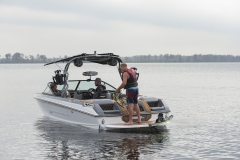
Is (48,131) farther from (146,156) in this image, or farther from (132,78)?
(146,156)

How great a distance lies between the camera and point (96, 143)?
13.1m

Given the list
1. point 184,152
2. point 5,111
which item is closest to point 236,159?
point 184,152

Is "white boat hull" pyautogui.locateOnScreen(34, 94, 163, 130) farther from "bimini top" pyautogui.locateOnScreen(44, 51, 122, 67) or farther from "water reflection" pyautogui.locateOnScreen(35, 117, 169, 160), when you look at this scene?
"bimini top" pyautogui.locateOnScreen(44, 51, 122, 67)

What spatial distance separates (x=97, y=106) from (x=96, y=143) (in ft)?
5.25

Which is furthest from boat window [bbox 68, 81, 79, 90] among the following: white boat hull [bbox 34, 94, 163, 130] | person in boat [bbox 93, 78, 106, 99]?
person in boat [bbox 93, 78, 106, 99]

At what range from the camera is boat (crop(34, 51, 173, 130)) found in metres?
14.4

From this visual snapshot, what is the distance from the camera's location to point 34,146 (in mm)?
12867

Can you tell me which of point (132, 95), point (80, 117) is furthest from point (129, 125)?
point (80, 117)

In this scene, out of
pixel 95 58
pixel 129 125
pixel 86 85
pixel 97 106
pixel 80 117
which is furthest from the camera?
pixel 86 85

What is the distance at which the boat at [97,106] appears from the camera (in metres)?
14.4

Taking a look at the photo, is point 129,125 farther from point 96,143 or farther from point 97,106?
point 96,143

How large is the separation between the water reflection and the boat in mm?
293

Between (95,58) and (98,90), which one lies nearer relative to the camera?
(98,90)

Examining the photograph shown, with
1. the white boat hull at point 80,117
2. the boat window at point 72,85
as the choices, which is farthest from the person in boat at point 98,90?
the boat window at point 72,85
